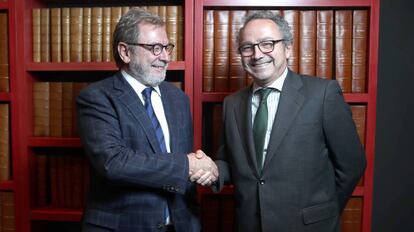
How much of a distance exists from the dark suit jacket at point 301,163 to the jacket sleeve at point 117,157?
28 centimetres

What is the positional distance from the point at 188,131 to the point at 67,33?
0.85m

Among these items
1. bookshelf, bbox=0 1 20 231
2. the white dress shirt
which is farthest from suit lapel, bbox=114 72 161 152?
bookshelf, bbox=0 1 20 231

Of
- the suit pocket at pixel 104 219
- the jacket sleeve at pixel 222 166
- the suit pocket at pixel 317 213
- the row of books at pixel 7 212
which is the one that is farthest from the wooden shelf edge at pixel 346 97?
the row of books at pixel 7 212

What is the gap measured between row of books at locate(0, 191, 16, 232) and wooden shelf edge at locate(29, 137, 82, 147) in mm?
320

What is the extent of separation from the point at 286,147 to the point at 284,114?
12 centimetres

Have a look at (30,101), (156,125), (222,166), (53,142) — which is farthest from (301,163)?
(30,101)

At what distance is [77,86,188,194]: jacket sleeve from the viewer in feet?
3.87

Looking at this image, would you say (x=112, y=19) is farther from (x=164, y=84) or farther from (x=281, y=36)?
(x=281, y=36)

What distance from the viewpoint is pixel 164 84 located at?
5.01 feet

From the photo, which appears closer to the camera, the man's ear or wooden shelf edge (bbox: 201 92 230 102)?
the man's ear

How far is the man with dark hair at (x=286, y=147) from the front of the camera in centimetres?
129

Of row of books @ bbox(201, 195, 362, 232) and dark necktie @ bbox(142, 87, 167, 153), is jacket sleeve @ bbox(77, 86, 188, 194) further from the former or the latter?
row of books @ bbox(201, 195, 362, 232)

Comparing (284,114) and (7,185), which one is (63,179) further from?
(284,114)

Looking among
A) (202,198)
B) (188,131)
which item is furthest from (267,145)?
(202,198)
